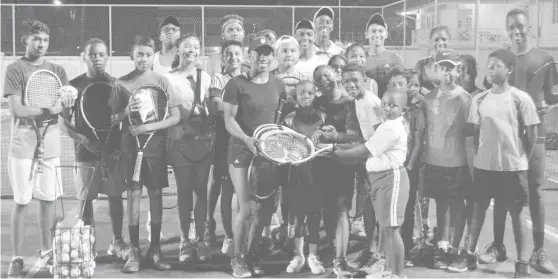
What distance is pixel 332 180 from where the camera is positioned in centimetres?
596

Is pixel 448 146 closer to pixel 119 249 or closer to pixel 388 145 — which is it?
pixel 388 145

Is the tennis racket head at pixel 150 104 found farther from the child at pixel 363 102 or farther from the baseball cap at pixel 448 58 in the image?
the baseball cap at pixel 448 58

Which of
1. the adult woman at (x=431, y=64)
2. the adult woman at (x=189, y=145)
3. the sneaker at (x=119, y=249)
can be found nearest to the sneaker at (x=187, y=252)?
the adult woman at (x=189, y=145)

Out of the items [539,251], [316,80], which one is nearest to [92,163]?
[316,80]

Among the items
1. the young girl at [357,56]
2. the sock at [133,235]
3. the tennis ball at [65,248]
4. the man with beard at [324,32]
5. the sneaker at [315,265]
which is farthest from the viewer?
the man with beard at [324,32]

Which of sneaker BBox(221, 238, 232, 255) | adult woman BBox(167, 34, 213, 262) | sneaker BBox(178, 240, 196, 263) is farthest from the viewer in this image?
sneaker BBox(221, 238, 232, 255)

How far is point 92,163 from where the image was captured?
624cm

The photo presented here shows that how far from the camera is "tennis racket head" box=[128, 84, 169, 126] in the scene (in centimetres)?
588

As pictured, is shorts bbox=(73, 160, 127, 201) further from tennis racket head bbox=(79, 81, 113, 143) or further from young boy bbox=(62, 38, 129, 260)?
tennis racket head bbox=(79, 81, 113, 143)

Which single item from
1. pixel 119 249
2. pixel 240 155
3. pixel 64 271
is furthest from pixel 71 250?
pixel 240 155

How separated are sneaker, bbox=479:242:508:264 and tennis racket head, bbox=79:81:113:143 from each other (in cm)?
345

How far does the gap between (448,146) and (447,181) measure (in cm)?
30

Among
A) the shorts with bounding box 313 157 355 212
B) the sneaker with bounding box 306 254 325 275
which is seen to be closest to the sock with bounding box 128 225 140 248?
the sneaker with bounding box 306 254 325 275

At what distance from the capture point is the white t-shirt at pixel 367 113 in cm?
581
